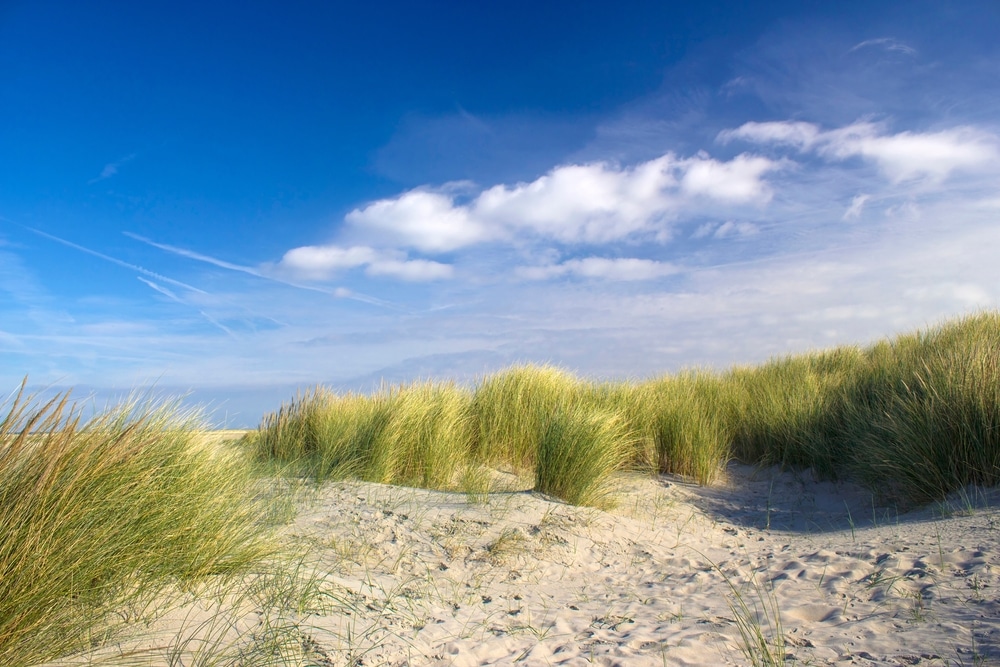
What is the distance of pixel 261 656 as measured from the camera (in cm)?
267

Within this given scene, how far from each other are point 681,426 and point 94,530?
20.6 feet

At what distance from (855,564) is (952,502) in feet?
6.14

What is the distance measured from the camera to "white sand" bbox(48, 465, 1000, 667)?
9.52 ft

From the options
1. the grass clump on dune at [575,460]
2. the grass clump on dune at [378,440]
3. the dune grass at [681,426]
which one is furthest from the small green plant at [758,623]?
the grass clump on dune at [378,440]

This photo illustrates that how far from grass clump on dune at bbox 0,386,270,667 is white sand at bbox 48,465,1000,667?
12.8 inches

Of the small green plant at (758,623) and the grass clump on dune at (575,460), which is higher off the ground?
the grass clump on dune at (575,460)

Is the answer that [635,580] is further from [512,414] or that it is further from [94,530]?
[512,414]

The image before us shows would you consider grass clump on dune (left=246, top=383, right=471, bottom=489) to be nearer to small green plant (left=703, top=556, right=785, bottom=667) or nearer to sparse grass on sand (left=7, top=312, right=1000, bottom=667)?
sparse grass on sand (left=7, top=312, right=1000, bottom=667)

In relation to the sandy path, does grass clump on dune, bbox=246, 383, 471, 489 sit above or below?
above

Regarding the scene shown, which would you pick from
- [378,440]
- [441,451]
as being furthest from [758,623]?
[378,440]

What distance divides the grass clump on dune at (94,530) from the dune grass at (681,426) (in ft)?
8.19

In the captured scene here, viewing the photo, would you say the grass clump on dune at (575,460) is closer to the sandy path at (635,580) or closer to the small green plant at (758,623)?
the sandy path at (635,580)

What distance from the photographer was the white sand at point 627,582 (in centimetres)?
290

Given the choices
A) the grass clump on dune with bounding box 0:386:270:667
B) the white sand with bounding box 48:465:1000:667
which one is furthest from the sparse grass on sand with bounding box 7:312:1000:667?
the white sand with bounding box 48:465:1000:667
